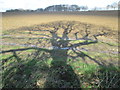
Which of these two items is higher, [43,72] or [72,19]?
[72,19]

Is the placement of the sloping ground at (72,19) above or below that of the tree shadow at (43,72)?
above

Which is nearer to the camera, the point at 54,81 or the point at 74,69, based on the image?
the point at 54,81

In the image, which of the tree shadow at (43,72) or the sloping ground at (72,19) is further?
the sloping ground at (72,19)

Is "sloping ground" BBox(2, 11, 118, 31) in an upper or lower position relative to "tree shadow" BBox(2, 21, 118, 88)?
upper

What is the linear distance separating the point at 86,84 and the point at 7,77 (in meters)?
2.55

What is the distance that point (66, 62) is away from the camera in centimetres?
396

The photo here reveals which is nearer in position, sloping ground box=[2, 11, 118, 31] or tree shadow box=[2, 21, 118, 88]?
tree shadow box=[2, 21, 118, 88]

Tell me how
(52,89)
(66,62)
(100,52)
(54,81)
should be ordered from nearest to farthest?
1. (52,89)
2. (54,81)
3. (66,62)
4. (100,52)

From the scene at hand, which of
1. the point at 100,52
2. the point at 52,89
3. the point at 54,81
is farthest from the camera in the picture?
the point at 100,52

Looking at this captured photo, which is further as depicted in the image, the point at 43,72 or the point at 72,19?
the point at 72,19

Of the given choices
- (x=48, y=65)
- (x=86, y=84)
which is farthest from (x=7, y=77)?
(x=86, y=84)

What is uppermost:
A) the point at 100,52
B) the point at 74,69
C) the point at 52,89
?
the point at 100,52

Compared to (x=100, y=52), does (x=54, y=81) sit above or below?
below

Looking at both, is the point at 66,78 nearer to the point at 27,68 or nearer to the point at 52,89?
the point at 52,89
